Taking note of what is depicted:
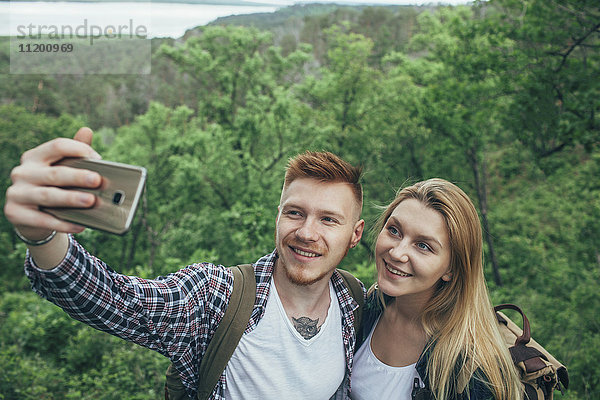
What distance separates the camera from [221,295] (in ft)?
5.91

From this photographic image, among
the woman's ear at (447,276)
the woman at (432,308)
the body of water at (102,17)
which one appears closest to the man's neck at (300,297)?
the woman at (432,308)

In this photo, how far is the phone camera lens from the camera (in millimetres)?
987

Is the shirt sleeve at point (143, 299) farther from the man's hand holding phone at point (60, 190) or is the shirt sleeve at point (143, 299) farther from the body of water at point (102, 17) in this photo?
the body of water at point (102, 17)

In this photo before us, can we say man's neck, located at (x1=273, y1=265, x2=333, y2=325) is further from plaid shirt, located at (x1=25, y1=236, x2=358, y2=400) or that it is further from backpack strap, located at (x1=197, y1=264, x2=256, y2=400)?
backpack strap, located at (x1=197, y1=264, x2=256, y2=400)

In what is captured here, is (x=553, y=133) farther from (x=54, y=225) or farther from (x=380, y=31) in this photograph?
(x=380, y=31)

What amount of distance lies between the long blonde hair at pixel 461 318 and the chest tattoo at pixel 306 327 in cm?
59

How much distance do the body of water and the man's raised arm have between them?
1998 mm

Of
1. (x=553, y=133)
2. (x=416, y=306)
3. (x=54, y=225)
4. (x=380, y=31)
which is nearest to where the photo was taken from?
(x=54, y=225)

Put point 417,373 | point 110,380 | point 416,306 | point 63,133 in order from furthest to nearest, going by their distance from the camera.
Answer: point 63,133
point 110,380
point 416,306
point 417,373

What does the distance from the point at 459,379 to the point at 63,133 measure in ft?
84.2

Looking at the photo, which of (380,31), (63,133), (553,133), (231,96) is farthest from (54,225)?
(380,31)

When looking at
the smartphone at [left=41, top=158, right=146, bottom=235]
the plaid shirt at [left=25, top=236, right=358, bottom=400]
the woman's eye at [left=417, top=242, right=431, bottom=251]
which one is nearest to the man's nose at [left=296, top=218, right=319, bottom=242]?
the plaid shirt at [left=25, top=236, right=358, bottom=400]

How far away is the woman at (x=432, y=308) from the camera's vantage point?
1991 mm

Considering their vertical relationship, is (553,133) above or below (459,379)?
above
